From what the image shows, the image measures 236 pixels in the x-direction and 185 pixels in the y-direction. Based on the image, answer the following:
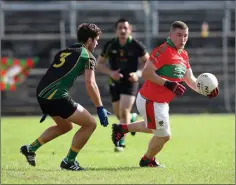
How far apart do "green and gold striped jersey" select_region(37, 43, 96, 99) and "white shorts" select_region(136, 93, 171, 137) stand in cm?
100

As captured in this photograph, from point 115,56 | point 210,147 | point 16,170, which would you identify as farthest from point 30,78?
point 16,170

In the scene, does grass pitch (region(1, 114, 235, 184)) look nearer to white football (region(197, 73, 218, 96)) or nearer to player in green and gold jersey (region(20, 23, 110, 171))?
player in green and gold jersey (region(20, 23, 110, 171))

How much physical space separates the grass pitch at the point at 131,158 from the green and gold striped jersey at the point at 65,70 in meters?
1.00

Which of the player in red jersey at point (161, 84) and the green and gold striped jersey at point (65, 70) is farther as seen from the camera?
the player in red jersey at point (161, 84)

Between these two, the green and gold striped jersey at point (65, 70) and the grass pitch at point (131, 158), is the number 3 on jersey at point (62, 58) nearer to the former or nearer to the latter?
the green and gold striped jersey at point (65, 70)

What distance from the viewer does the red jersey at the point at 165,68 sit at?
9.23 metres

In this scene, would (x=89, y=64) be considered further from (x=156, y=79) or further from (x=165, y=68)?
(x=165, y=68)

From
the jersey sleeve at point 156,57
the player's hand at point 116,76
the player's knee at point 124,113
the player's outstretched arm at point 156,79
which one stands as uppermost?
the jersey sleeve at point 156,57

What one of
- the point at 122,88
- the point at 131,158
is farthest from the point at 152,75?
the point at 122,88

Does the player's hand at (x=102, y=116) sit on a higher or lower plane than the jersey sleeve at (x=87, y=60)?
lower

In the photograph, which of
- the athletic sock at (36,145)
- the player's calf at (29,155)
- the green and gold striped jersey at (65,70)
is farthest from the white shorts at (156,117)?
the player's calf at (29,155)

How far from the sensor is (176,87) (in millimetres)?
8961

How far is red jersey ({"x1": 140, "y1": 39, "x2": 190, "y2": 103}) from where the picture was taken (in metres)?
9.23

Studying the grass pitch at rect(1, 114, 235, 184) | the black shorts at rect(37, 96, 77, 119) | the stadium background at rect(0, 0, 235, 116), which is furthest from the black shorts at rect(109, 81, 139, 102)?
the stadium background at rect(0, 0, 235, 116)
